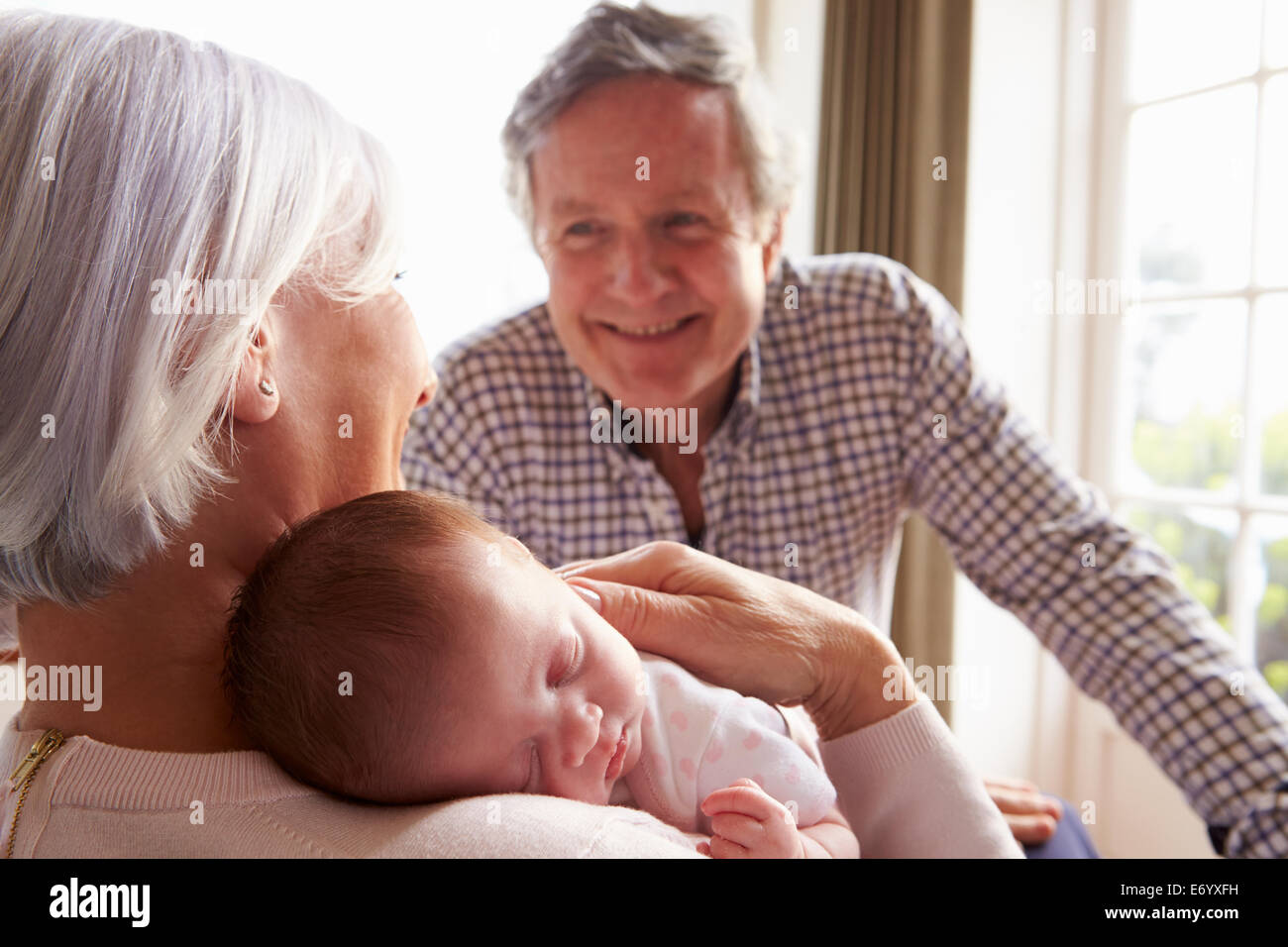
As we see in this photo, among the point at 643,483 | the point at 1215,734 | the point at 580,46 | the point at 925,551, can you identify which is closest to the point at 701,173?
the point at 580,46

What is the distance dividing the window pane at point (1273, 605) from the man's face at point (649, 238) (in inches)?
73.7

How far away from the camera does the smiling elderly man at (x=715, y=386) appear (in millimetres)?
1601

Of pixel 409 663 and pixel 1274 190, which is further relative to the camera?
pixel 1274 190

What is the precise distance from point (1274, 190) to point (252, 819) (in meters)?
2.89

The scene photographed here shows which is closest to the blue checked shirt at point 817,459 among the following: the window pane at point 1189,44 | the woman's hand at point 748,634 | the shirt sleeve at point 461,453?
the shirt sleeve at point 461,453

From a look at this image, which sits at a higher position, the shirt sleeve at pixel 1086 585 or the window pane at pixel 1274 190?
the window pane at pixel 1274 190

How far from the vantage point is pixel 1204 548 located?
291cm

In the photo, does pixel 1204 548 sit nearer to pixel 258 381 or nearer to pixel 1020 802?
pixel 1020 802

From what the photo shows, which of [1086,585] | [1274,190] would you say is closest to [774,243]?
[1086,585]

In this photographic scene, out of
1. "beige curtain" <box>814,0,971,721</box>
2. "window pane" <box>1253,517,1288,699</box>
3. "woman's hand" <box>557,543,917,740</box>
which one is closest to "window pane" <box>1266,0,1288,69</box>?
"beige curtain" <box>814,0,971,721</box>

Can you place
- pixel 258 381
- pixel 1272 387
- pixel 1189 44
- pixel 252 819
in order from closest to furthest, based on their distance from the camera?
pixel 252 819, pixel 258 381, pixel 1272 387, pixel 1189 44

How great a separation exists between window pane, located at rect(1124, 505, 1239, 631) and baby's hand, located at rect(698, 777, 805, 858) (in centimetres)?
252

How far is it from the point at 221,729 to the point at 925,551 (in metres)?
2.45

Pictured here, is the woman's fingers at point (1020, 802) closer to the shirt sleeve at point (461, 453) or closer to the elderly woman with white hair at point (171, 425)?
Result: the elderly woman with white hair at point (171, 425)
